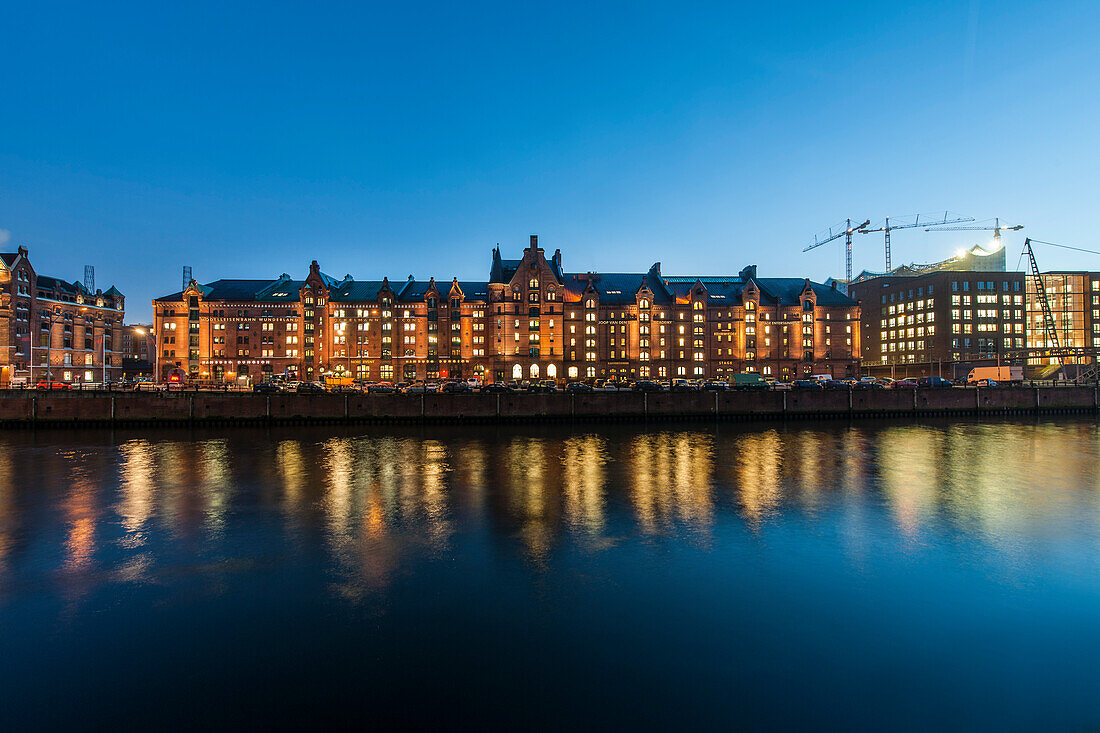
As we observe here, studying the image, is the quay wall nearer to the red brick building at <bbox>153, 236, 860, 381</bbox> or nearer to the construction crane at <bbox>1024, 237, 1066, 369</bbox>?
the red brick building at <bbox>153, 236, 860, 381</bbox>

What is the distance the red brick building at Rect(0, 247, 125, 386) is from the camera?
9650 centimetres

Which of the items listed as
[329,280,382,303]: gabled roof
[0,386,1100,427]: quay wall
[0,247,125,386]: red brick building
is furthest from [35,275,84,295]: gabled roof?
[0,386,1100,427]: quay wall

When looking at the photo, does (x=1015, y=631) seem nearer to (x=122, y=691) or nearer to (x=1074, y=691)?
(x=1074, y=691)

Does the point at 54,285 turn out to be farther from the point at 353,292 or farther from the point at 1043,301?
the point at 1043,301

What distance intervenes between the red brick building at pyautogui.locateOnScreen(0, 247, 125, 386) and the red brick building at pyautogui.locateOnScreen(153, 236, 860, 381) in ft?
58.5

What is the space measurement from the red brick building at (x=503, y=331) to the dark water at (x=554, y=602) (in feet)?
280

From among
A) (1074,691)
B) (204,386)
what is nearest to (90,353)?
(204,386)

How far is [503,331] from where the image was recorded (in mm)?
111938

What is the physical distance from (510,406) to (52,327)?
114 metres

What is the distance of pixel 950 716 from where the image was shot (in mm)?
9320

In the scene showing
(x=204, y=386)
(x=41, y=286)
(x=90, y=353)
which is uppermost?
(x=41, y=286)

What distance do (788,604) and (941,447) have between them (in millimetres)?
40232

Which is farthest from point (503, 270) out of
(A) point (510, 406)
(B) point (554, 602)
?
(B) point (554, 602)

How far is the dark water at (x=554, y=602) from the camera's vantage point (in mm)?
9594
